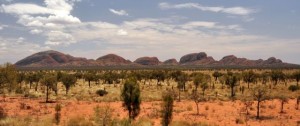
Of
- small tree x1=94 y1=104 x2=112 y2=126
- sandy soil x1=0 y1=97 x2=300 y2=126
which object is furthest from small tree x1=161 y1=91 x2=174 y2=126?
small tree x1=94 y1=104 x2=112 y2=126

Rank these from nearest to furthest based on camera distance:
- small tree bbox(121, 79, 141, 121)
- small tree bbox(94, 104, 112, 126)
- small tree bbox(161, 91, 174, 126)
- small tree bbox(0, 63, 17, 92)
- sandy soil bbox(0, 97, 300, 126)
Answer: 1. small tree bbox(94, 104, 112, 126)
2. small tree bbox(161, 91, 174, 126)
3. small tree bbox(121, 79, 141, 121)
4. sandy soil bbox(0, 97, 300, 126)
5. small tree bbox(0, 63, 17, 92)

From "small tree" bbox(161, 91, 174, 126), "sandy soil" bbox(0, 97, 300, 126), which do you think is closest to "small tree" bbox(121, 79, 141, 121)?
"sandy soil" bbox(0, 97, 300, 126)

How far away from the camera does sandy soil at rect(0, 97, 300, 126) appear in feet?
139

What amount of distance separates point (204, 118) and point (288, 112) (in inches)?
538

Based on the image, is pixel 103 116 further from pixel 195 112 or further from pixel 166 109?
pixel 195 112

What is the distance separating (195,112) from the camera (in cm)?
4872

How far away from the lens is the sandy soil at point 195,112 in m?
42.3

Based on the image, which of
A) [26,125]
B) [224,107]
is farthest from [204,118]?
[26,125]

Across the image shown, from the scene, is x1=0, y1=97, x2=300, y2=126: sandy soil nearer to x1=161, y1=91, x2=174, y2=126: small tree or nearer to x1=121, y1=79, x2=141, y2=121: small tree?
x1=121, y1=79, x2=141, y2=121: small tree

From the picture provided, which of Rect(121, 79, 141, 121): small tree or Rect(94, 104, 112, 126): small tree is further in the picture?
Rect(121, 79, 141, 121): small tree

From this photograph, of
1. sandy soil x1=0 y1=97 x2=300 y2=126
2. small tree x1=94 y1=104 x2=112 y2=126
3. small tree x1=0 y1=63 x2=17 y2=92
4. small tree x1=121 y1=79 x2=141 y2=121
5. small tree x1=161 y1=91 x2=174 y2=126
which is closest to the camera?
small tree x1=94 y1=104 x2=112 y2=126

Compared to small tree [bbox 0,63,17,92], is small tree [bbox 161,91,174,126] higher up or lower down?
lower down

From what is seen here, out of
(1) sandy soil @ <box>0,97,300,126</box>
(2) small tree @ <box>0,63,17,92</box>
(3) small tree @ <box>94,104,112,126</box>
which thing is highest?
(2) small tree @ <box>0,63,17,92</box>

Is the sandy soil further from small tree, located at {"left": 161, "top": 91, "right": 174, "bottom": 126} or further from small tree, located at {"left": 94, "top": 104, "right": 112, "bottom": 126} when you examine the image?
small tree, located at {"left": 94, "top": 104, "right": 112, "bottom": 126}
